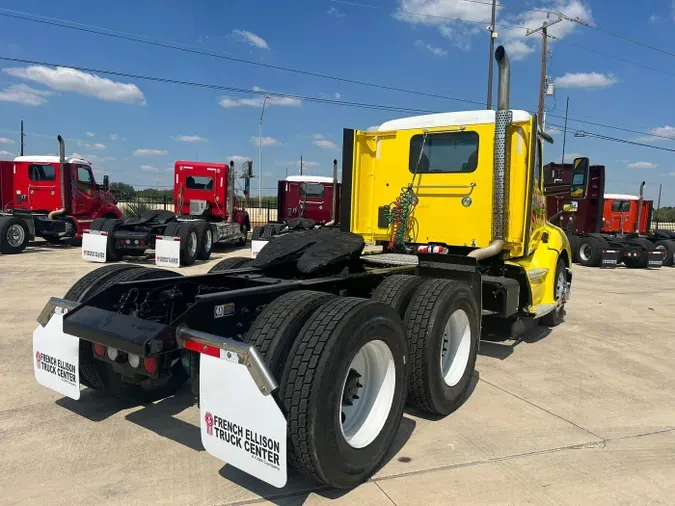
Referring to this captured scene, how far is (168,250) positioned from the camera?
41.0 ft

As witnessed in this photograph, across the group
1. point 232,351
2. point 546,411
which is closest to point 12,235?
point 232,351

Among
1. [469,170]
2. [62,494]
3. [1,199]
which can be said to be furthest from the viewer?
[1,199]

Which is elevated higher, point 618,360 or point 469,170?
point 469,170

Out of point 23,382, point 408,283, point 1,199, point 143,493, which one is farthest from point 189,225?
point 143,493

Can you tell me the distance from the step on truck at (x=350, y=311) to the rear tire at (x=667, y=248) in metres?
15.5

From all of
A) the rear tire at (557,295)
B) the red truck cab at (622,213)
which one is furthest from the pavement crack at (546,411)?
the red truck cab at (622,213)

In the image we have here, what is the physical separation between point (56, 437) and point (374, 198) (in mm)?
4247

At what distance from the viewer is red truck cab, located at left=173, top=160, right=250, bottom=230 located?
16953 millimetres

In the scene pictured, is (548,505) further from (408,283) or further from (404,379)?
(408,283)

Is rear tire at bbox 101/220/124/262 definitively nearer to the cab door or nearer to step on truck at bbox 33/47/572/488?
the cab door

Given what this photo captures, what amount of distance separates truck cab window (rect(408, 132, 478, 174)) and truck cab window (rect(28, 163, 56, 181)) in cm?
1368

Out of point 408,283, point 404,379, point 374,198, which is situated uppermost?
point 374,198

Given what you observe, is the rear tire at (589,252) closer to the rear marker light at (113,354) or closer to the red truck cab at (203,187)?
the red truck cab at (203,187)

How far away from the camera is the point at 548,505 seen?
9.41 ft
